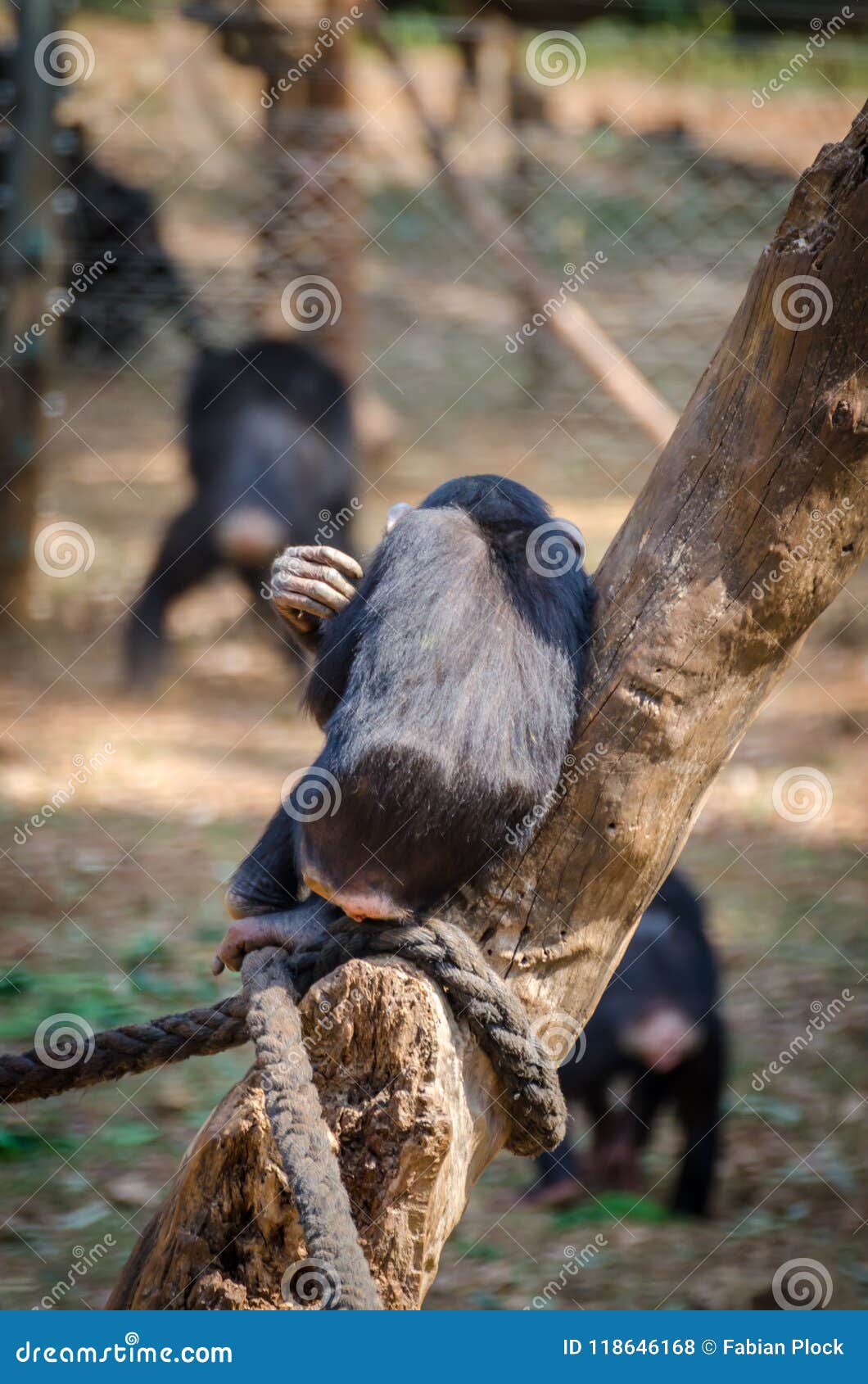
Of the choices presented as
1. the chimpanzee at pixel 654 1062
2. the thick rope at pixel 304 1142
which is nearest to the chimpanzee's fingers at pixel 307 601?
the thick rope at pixel 304 1142

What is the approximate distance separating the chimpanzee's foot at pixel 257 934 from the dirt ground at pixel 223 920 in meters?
1.29

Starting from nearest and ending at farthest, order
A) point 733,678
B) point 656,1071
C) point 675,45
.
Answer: point 733,678 < point 656,1071 < point 675,45

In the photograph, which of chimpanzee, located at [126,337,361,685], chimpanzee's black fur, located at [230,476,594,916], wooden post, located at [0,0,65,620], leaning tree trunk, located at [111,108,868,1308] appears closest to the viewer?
leaning tree trunk, located at [111,108,868,1308]

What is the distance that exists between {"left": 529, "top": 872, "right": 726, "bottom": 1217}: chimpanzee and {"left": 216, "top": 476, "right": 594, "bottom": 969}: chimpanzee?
5.61 feet

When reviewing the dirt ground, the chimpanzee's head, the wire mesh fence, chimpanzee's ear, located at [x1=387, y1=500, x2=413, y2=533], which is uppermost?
the wire mesh fence

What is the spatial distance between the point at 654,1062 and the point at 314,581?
2073 mm

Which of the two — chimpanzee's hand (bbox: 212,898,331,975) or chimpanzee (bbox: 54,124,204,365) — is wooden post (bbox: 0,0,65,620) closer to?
chimpanzee (bbox: 54,124,204,365)

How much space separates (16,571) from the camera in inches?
247

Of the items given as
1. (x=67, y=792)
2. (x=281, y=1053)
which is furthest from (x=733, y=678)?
(x=67, y=792)

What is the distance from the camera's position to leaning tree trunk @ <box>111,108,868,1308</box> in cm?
171

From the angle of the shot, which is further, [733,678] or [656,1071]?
[656,1071]

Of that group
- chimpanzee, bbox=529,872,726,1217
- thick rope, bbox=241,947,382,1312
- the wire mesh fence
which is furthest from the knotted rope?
the wire mesh fence

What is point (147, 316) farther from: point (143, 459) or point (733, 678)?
point (733, 678)

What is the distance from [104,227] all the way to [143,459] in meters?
2.03
